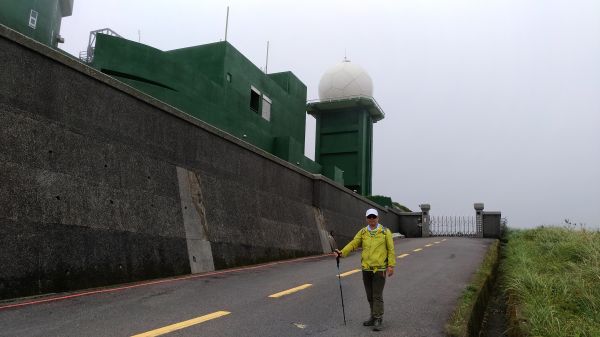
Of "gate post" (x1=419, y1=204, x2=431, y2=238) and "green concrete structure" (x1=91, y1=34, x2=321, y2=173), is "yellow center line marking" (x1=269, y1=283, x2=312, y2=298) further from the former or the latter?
"gate post" (x1=419, y1=204, x2=431, y2=238)

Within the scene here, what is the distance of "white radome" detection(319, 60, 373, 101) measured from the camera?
45281mm

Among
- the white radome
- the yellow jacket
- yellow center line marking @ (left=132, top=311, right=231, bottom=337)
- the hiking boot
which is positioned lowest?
yellow center line marking @ (left=132, top=311, right=231, bottom=337)

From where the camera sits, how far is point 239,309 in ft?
23.7

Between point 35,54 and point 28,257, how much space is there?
4229 mm

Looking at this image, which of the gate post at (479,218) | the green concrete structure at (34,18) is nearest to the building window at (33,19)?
the green concrete structure at (34,18)

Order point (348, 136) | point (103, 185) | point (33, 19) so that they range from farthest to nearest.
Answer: point (348, 136) < point (33, 19) < point (103, 185)

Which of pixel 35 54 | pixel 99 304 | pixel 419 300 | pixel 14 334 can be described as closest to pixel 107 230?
pixel 99 304

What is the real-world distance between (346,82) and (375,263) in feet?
133

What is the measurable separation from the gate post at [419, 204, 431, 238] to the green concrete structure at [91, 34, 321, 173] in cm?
1789

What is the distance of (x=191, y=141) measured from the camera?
568 inches

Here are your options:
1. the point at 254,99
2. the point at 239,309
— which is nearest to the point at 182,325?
the point at 239,309

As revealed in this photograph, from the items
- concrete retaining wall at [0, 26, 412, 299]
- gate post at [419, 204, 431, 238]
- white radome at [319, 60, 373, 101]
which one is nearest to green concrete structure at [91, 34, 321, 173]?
concrete retaining wall at [0, 26, 412, 299]

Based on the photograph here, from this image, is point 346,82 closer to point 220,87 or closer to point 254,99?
point 254,99

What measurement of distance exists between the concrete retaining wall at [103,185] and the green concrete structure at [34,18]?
7.24 meters
